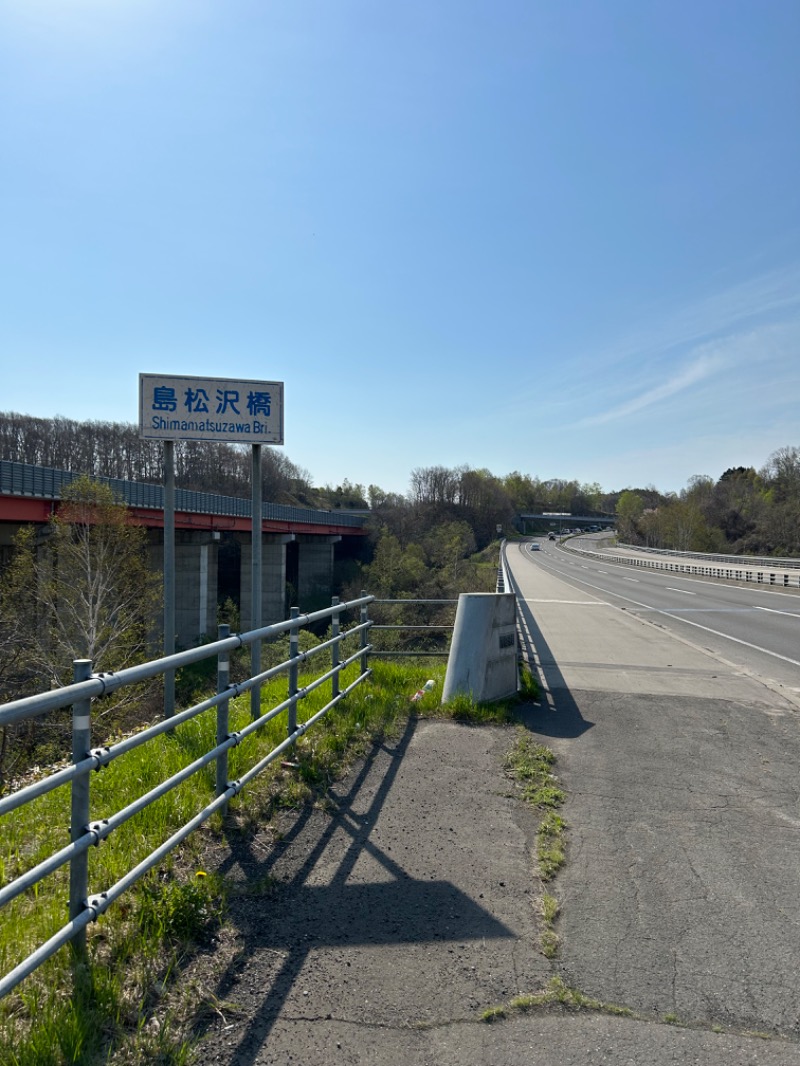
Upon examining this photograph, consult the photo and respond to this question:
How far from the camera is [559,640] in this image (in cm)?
1405

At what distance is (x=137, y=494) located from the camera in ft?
128

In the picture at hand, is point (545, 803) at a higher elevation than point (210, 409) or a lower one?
lower

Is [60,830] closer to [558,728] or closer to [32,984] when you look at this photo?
[32,984]

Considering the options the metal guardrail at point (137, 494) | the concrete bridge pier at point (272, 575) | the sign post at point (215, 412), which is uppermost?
the metal guardrail at point (137, 494)

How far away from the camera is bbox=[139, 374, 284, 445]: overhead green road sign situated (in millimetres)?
7312

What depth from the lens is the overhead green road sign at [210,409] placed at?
7.31 meters

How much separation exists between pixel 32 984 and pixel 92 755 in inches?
30.7

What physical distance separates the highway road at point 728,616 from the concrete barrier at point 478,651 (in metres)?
3.84

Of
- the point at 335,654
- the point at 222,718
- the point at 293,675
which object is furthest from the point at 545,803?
the point at 335,654

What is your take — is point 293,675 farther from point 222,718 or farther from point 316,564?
point 316,564

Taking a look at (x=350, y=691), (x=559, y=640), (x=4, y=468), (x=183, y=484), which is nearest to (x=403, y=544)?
(x=183, y=484)

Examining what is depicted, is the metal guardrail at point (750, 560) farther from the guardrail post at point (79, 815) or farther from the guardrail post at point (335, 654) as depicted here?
the guardrail post at point (79, 815)

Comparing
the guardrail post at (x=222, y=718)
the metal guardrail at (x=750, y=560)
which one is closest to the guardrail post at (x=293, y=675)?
the guardrail post at (x=222, y=718)

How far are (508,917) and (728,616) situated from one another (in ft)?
62.2
